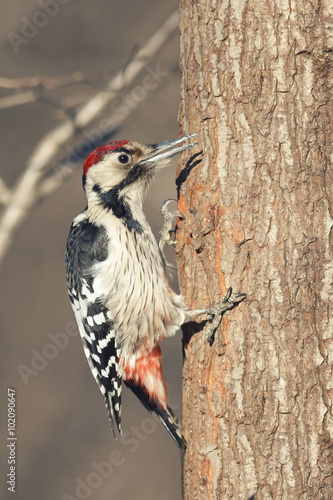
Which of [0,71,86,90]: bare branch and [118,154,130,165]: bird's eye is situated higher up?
[0,71,86,90]: bare branch

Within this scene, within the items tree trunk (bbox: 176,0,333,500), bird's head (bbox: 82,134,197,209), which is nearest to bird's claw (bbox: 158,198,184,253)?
bird's head (bbox: 82,134,197,209)

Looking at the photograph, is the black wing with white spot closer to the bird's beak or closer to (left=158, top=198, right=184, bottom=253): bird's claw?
(left=158, top=198, right=184, bottom=253): bird's claw

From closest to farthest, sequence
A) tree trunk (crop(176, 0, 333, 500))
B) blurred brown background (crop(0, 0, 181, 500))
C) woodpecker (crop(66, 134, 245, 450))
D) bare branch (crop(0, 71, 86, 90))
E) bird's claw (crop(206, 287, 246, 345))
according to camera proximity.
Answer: tree trunk (crop(176, 0, 333, 500))
bird's claw (crop(206, 287, 246, 345))
woodpecker (crop(66, 134, 245, 450))
bare branch (crop(0, 71, 86, 90))
blurred brown background (crop(0, 0, 181, 500))

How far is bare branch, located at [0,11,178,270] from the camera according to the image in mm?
3352

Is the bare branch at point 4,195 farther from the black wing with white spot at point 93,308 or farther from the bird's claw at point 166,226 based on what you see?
the bird's claw at point 166,226

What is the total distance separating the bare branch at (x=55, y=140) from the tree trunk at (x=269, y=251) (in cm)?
129

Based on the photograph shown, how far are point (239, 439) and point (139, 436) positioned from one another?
415cm

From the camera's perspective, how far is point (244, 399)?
242 cm

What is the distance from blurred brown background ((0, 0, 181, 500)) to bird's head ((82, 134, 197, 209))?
2913mm

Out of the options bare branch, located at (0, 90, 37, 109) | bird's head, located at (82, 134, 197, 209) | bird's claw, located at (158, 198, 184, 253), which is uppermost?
bare branch, located at (0, 90, 37, 109)

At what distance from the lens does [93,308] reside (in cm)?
323

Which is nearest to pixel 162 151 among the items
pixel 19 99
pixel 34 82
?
pixel 34 82

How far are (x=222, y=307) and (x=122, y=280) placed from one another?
80 cm

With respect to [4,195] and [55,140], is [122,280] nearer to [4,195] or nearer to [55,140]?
[4,195]
